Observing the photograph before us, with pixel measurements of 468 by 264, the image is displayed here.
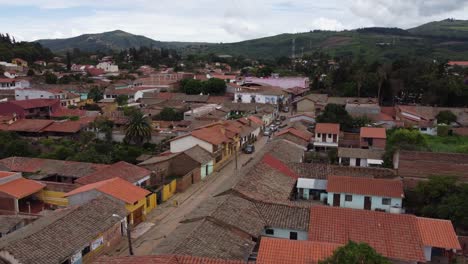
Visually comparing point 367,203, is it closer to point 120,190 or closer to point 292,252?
point 292,252

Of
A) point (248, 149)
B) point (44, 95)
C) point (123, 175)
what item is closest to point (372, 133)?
point (248, 149)

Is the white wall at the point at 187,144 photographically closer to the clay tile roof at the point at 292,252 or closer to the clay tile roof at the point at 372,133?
the clay tile roof at the point at 372,133

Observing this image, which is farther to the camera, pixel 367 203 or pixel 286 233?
pixel 367 203

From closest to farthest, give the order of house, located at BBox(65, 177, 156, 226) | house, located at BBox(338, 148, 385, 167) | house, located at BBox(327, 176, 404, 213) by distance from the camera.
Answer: house, located at BBox(65, 177, 156, 226) < house, located at BBox(327, 176, 404, 213) < house, located at BBox(338, 148, 385, 167)

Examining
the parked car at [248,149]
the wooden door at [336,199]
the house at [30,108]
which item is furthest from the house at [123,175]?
the house at [30,108]

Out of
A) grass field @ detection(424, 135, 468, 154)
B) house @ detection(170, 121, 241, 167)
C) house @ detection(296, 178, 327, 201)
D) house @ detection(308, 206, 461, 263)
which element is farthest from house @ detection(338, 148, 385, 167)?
house @ detection(308, 206, 461, 263)

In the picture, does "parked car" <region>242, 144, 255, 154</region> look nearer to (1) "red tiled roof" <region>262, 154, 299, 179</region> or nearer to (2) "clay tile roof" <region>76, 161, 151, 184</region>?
(1) "red tiled roof" <region>262, 154, 299, 179</region>
